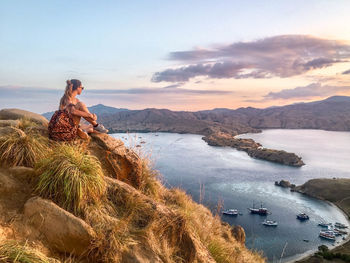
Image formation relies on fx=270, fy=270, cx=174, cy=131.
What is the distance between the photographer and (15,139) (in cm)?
654

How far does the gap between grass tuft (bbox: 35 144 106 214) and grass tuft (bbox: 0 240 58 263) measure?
1.67 metres

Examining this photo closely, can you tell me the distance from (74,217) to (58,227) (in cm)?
30

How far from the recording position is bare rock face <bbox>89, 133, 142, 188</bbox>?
8.28 meters

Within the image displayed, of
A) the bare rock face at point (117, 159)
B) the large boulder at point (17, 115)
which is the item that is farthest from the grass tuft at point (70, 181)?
the large boulder at point (17, 115)

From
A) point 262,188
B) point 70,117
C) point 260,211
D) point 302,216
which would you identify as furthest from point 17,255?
point 262,188

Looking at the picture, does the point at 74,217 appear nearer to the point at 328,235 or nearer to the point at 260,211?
the point at 328,235

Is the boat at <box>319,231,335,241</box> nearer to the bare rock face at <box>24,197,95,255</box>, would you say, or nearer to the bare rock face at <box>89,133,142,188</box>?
the bare rock face at <box>89,133,142,188</box>

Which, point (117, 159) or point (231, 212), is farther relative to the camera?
point (231, 212)

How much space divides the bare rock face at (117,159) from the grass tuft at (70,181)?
2272mm

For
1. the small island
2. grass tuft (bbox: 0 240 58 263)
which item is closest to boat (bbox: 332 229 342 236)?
the small island

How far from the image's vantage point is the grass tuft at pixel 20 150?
20.2 ft

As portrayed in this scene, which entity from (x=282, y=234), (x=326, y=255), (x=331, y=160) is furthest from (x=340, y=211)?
(x=331, y=160)

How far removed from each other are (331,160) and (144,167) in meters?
139

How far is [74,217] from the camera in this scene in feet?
15.9
